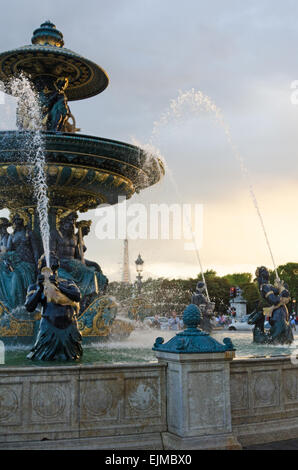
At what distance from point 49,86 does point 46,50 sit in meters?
1.10

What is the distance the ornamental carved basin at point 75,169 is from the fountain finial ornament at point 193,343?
5.40 metres

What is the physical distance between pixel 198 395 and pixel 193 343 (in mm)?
519

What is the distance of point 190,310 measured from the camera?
5.37 meters

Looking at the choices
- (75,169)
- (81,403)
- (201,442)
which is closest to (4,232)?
(75,169)

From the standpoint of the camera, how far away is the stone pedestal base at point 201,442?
4.73 meters

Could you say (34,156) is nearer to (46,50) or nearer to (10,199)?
(10,199)

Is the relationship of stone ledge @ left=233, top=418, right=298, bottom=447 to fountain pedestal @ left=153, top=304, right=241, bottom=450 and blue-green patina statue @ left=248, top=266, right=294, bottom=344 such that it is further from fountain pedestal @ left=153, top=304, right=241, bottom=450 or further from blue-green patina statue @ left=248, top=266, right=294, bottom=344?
blue-green patina statue @ left=248, top=266, right=294, bottom=344

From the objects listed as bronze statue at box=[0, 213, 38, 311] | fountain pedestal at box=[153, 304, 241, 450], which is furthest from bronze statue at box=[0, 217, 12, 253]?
fountain pedestal at box=[153, 304, 241, 450]

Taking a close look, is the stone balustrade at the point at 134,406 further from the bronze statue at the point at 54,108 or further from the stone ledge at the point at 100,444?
the bronze statue at the point at 54,108

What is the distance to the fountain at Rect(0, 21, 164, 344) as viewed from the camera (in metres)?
9.70

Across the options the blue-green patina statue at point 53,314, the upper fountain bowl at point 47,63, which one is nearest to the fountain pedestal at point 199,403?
the blue-green patina statue at point 53,314

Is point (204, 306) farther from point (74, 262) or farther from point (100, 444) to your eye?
point (100, 444)
